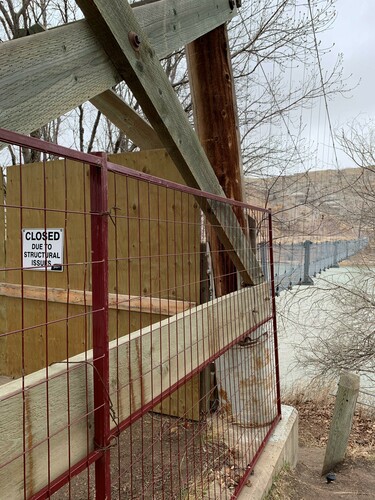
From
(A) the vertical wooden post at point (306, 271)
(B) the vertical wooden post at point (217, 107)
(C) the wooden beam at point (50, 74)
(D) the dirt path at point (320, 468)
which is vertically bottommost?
(D) the dirt path at point (320, 468)

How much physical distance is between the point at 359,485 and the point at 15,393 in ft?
11.9

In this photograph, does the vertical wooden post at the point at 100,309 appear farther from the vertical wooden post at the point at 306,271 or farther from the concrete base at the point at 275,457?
the vertical wooden post at the point at 306,271

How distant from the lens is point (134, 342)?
5.18ft

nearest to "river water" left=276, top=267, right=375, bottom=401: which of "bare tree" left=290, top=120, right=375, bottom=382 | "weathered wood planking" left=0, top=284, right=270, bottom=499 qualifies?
"bare tree" left=290, top=120, right=375, bottom=382

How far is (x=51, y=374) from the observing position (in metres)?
1.25

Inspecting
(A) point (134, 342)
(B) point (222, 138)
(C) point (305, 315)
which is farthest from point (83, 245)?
(C) point (305, 315)

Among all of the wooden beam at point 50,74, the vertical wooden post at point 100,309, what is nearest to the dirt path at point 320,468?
the vertical wooden post at point 100,309

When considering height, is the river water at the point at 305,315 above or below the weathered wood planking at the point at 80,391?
below

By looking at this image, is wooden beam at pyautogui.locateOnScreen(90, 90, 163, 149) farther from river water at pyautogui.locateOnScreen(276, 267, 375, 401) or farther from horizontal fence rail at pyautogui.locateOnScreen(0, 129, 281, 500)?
river water at pyautogui.locateOnScreen(276, 267, 375, 401)

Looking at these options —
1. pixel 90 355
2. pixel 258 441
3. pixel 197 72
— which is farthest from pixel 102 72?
pixel 258 441

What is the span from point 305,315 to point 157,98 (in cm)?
694

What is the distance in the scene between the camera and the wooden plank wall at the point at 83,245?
362cm

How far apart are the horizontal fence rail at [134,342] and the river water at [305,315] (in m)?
4.05

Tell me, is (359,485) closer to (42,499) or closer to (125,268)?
(125,268)
